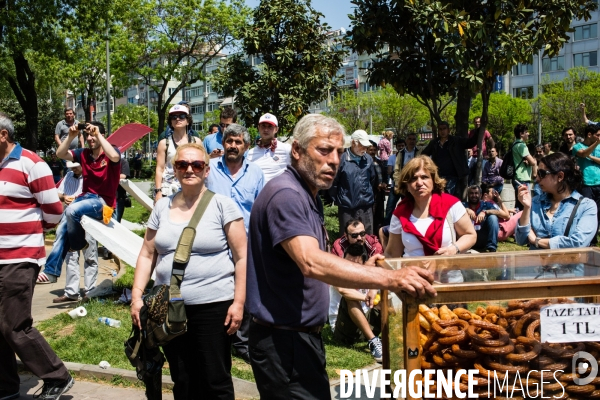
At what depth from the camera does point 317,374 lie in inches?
124

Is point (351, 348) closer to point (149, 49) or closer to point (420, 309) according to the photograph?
point (420, 309)

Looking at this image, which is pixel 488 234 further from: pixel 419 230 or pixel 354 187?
pixel 419 230

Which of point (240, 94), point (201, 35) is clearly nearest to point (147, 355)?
point (240, 94)

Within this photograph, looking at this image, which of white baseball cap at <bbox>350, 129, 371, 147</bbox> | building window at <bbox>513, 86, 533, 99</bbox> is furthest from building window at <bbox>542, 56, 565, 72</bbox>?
white baseball cap at <bbox>350, 129, 371, 147</bbox>

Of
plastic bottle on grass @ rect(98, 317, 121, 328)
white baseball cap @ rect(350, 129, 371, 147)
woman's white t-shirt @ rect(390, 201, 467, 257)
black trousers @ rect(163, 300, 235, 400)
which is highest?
white baseball cap @ rect(350, 129, 371, 147)

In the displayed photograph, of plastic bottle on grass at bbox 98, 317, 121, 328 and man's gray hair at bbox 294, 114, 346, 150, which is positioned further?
plastic bottle on grass at bbox 98, 317, 121, 328

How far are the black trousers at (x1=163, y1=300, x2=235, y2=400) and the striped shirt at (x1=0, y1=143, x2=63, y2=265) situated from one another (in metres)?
1.54

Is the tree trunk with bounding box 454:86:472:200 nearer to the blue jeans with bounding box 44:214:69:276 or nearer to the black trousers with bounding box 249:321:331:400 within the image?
the blue jeans with bounding box 44:214:69:276

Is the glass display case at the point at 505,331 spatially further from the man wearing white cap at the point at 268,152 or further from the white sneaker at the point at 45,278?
the white sneaker at the point at 45,278

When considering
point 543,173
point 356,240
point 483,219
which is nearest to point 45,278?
point 356,240

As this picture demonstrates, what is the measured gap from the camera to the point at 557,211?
16.2 ft

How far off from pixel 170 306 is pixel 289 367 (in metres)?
1.06

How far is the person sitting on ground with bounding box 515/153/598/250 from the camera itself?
15.6 feet

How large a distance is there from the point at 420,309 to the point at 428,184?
208cm
